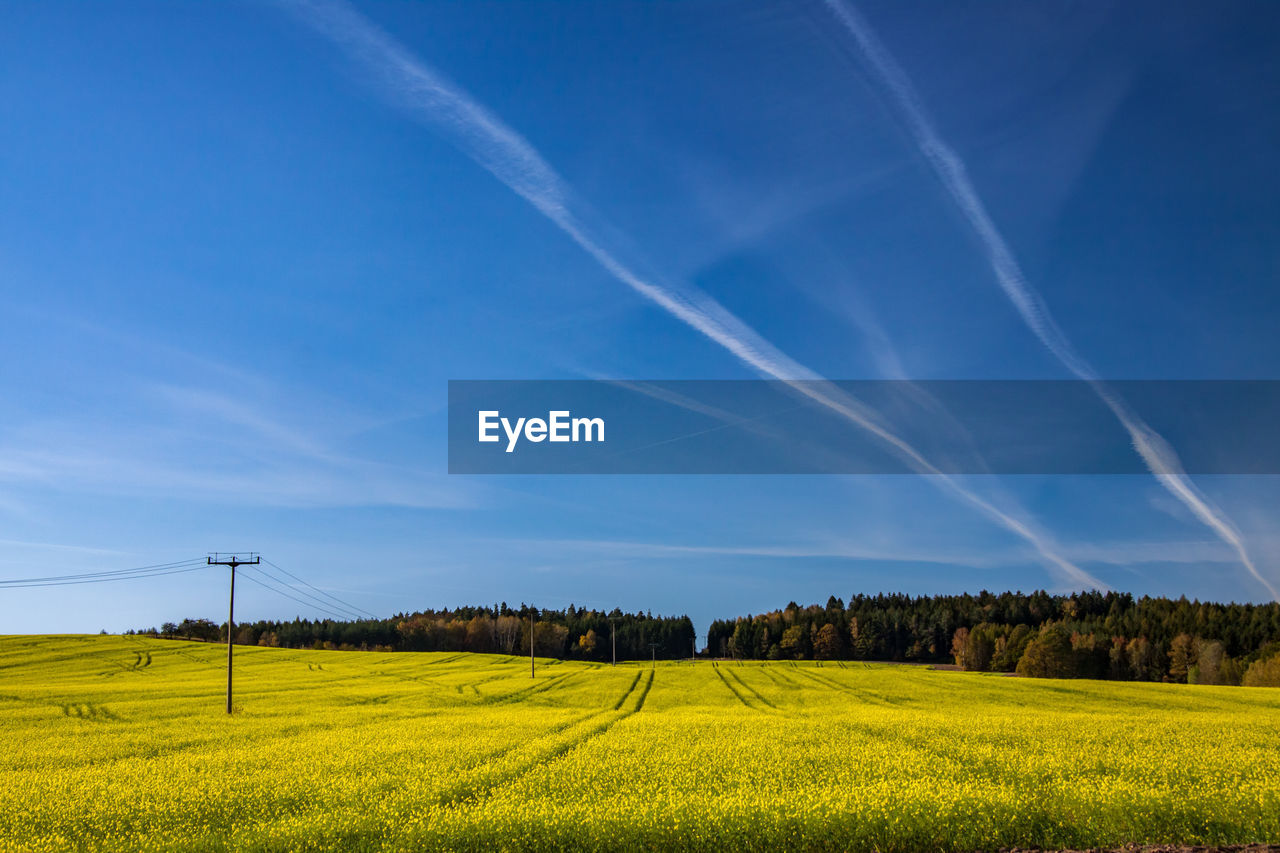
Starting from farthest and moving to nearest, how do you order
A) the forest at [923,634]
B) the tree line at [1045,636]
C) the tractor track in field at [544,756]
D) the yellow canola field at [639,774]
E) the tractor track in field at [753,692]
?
the forest at [923,634]
the tree line at [1045,636]
the tractor track in field at [753,692]
the tractor track in field at [544,756]
the yellow canola field at [639,774]

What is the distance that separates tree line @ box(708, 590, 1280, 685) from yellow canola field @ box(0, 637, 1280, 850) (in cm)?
3984

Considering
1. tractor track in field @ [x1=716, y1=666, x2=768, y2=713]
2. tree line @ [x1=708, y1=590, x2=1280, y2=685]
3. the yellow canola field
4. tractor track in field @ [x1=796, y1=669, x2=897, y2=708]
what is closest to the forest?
tree line @ [x1=708, y1=590, x2=1280, y2=685]

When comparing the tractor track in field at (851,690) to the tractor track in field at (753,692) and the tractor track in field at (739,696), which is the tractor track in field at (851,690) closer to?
the tractor track in field at (753,692)

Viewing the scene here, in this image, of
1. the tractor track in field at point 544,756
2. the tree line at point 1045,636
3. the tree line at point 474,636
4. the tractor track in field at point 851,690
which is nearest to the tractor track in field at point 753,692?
the tractor track in field at point 851,690

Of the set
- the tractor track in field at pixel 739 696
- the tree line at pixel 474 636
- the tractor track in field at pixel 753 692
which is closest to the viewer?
the tractor track in field at pixel 739 696

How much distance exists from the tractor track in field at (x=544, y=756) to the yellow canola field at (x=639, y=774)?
13cm

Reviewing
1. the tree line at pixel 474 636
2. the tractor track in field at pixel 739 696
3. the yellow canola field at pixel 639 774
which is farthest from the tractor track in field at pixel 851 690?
the tree line at pixel 474 636

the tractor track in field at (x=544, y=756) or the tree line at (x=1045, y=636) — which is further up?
the tractor track in field at (x=544, y=756)

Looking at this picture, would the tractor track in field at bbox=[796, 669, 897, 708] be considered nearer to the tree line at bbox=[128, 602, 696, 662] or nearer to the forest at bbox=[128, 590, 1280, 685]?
the forest at bbox=[128, 590, 1280, 685]

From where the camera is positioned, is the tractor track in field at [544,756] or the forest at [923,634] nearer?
the tractor track in field at [544,756]

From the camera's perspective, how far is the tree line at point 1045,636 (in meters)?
96.9

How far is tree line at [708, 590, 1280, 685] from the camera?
96875 millimetres

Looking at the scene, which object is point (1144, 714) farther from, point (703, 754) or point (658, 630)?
point (658, 630)

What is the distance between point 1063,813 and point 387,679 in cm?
7701
